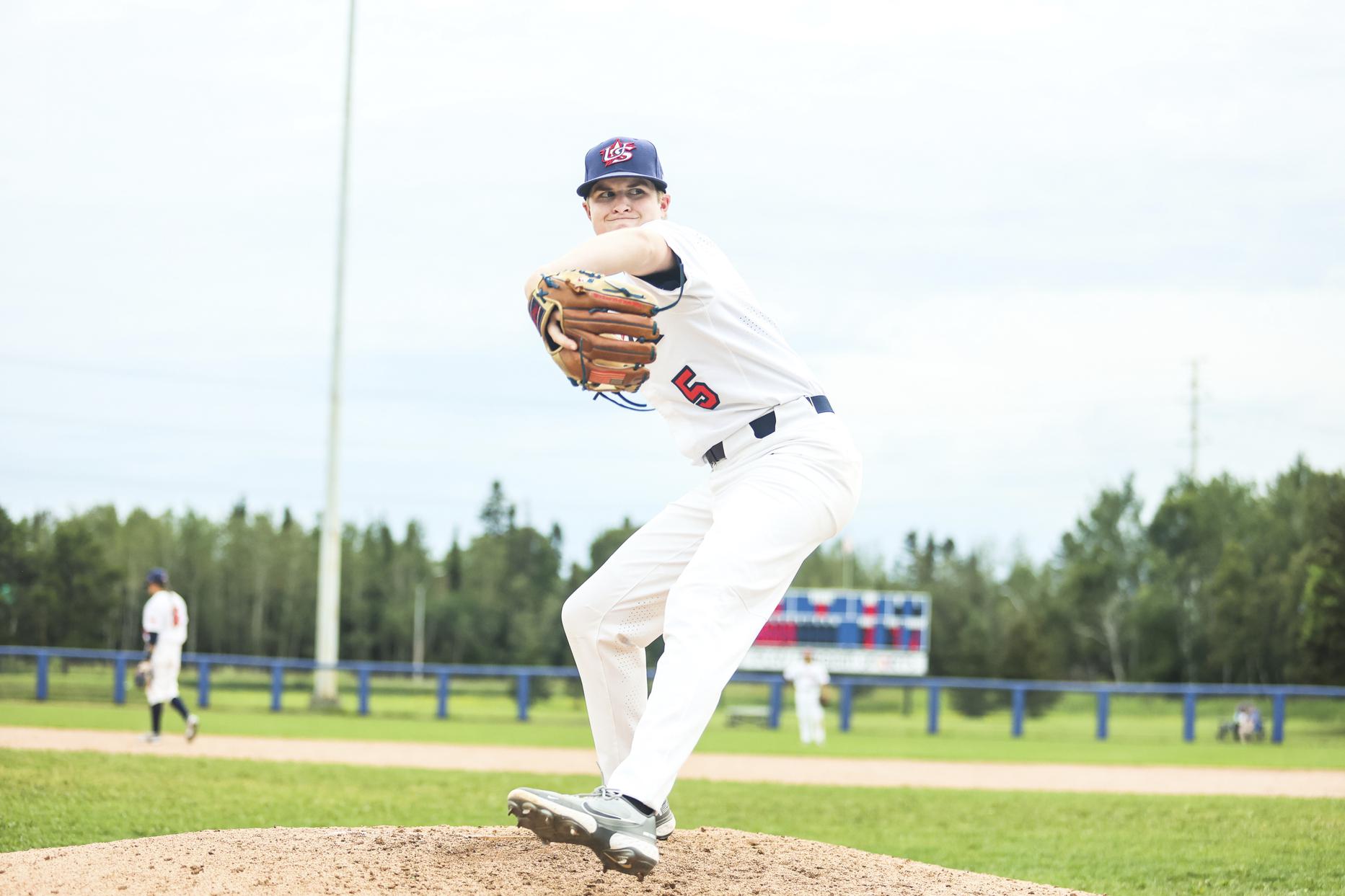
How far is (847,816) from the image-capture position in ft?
31.3

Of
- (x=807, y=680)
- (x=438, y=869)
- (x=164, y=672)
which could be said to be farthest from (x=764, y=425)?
(x=807, y=680)

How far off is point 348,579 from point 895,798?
50754mm

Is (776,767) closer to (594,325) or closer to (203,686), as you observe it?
(594,325)

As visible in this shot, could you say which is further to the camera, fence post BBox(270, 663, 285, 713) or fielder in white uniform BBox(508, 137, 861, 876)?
fence post BBox(270, 663, 285, 713)

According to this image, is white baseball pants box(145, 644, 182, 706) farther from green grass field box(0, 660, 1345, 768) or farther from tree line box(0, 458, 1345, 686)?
tree line box(0, 458, 1345, 686)

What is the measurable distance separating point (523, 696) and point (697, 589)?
74.0 feet

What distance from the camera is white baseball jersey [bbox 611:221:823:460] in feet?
12.3

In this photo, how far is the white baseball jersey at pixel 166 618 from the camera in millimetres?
14031

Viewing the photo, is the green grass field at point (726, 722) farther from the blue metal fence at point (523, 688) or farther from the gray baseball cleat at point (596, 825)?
the gray baseball cleat at point (596, 825)

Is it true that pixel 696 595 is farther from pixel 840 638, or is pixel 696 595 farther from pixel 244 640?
pixel 244 640

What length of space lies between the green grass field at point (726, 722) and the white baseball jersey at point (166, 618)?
3851 mm

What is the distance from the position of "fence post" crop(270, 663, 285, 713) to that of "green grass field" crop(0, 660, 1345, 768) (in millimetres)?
221

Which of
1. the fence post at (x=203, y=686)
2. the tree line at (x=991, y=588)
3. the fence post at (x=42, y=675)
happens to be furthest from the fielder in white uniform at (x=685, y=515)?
the tree line at (x=991, y=588)

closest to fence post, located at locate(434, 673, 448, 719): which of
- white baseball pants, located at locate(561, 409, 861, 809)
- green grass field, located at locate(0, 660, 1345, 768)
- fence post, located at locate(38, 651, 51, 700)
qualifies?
green grass field, located at locate(0, 660, 1345, 768)
